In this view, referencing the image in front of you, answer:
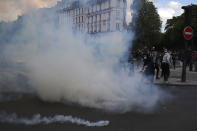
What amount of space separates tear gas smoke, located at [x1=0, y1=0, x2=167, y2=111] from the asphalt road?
0.39 metres

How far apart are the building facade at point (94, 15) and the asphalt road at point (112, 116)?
2.74m

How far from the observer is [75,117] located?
16.2 feet

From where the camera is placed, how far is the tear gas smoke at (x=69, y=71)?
615cm

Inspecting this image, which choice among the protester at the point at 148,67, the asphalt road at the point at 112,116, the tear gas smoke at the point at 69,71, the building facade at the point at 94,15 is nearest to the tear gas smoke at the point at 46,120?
the asphalt road at the point at 112,116

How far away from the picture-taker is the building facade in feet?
23.7

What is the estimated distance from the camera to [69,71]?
6.24 metres

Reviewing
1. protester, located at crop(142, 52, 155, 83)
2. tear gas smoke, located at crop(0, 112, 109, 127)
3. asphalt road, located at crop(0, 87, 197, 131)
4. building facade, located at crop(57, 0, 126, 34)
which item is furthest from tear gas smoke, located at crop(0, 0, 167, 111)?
protester, located at crop(142, 52, 155, 83)

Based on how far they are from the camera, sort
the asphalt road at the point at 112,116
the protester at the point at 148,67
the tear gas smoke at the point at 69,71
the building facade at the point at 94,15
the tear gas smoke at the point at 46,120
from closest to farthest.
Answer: the asphalt road at the point at 112,116 < the tear gas smoke at the point at 46,120 < the tear gas smoke at the point at 69,71 < the building facade at the point at 94,15 < the protester at the point at 148,67

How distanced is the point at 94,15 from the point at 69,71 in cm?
290

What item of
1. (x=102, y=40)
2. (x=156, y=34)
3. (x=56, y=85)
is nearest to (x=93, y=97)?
(x=56, y=85)

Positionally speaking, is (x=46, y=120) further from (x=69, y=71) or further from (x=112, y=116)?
(x=69, y=71)

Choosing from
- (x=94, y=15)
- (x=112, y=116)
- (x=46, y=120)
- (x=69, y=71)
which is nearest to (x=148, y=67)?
(x=94, y=15)

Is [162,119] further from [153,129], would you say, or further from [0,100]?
[0,100]

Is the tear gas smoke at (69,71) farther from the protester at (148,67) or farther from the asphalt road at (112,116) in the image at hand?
the protester at (148,67)
